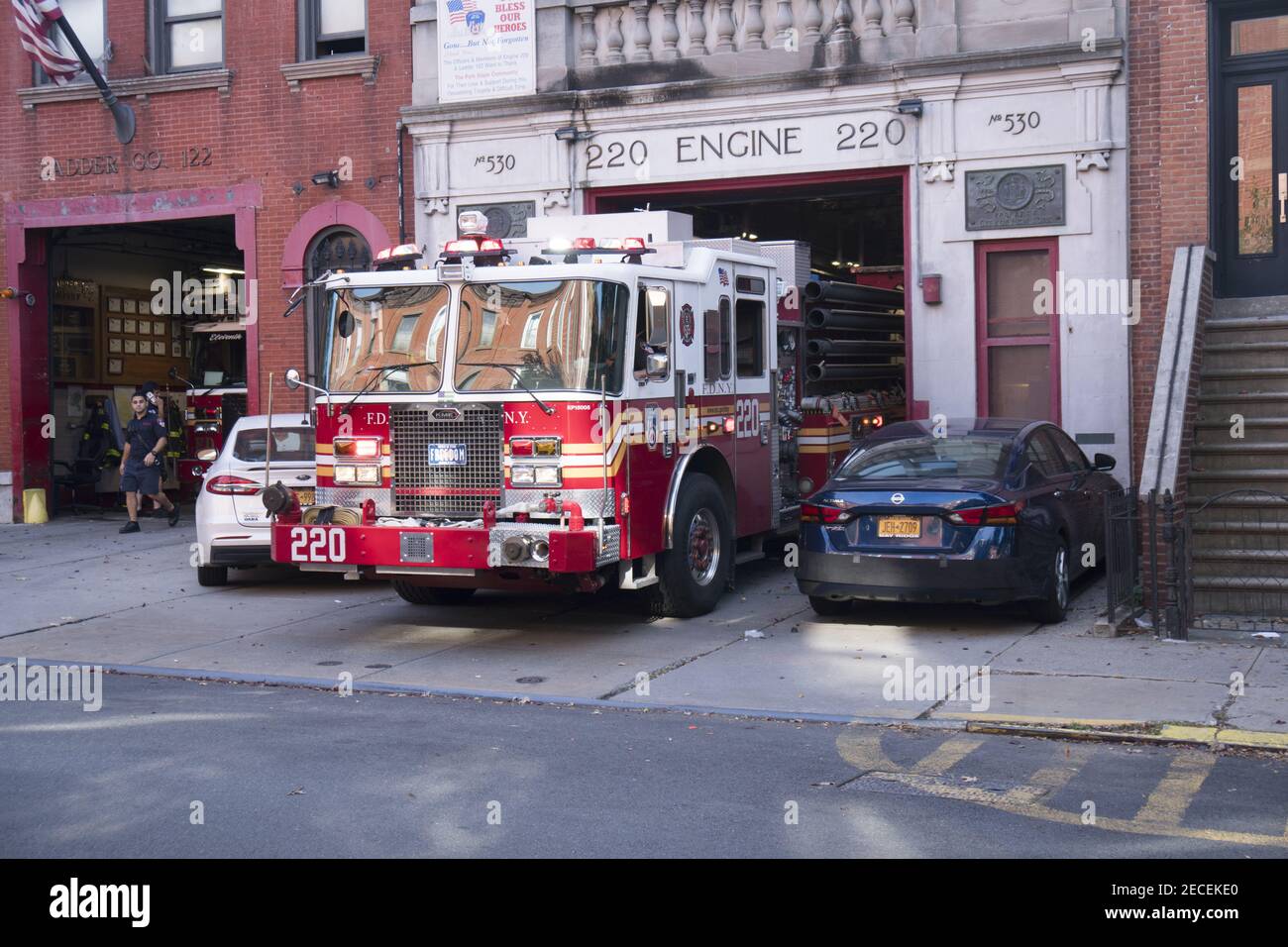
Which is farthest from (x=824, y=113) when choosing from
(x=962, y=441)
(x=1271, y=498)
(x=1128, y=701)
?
(x=1128, y=701)

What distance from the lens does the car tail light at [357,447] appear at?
455 inches

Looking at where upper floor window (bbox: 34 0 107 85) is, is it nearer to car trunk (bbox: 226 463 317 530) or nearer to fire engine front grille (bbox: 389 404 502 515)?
car trunk (bbox: 226 463 317 530)

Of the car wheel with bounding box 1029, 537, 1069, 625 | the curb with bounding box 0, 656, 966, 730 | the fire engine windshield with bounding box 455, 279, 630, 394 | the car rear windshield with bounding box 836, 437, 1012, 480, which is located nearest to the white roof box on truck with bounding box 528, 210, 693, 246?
the fire engine windshield with bounding box 455, 279, 630, 394

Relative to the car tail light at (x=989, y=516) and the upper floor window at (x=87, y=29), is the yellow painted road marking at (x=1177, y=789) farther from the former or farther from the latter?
the upper floor window at (x=87, y=29)

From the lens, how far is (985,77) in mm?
15984

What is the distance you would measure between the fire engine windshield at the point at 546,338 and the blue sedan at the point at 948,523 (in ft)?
7.07

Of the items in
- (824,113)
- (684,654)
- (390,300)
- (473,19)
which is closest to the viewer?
(684,654)

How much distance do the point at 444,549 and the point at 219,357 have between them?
15.9 m

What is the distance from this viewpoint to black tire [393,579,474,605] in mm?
13336

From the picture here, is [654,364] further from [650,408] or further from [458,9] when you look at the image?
[458,9]

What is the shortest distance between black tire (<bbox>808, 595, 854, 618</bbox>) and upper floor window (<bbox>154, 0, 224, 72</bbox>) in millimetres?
12261

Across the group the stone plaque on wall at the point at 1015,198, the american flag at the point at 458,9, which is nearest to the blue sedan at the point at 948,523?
the stone plaque on wall at the point at 1015,198

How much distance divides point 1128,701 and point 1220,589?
320 centimetres

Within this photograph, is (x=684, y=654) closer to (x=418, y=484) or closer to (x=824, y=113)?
(x=418, y=484)
